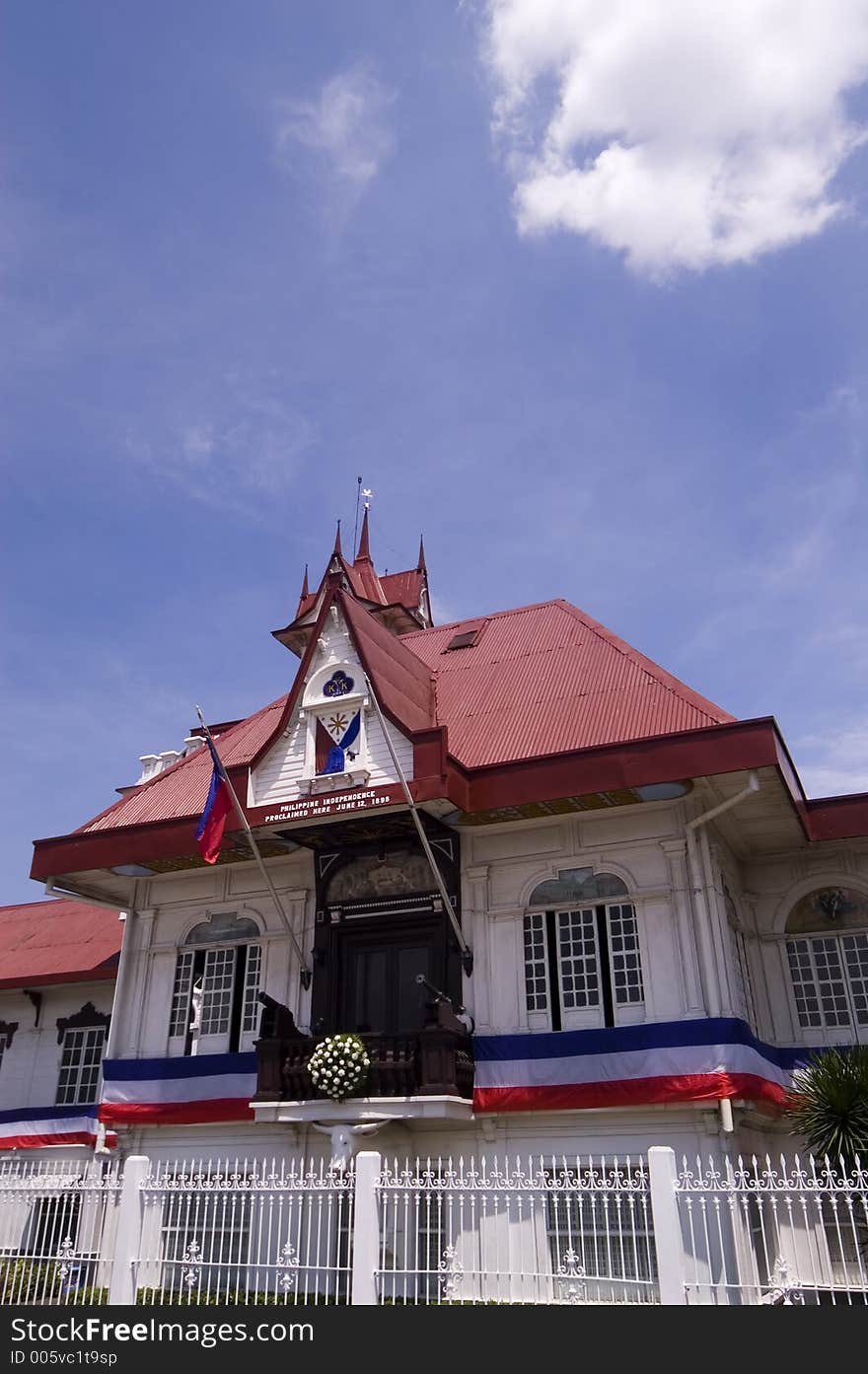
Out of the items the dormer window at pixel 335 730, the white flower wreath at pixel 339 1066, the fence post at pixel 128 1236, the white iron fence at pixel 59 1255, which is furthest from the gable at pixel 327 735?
the fence post at pixel 128 1236

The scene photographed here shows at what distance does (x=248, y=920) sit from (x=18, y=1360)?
37.3 feet

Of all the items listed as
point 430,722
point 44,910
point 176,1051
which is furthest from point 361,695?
point 44,910

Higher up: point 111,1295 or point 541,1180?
point 541,1180

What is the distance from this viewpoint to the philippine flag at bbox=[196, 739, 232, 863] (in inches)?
706

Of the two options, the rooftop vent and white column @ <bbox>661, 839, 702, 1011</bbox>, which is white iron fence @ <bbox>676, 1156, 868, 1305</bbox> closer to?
white column @ <bbox>661, 839, 702, 1011</bbox>

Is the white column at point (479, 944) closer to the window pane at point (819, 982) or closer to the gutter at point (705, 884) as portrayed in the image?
the gutter at point (705, 884)

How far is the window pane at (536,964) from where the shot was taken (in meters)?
18.1

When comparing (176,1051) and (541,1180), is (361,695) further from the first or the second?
(541,1180)

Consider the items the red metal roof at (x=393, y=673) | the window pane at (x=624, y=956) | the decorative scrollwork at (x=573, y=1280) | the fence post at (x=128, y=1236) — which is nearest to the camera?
the decorative scrollwork at (x=573, y=1280)

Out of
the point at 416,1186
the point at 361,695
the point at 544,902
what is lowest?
the point at 416,1186

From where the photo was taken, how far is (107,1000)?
26531mm

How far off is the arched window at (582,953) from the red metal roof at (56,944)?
A: 1253 cm

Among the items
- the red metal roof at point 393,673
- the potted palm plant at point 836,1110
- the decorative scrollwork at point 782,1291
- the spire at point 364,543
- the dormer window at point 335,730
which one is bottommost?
the decorative scrollwork at point 782,1291

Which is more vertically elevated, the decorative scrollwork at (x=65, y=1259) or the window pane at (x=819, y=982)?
the window pane at (x=819, y=982)
